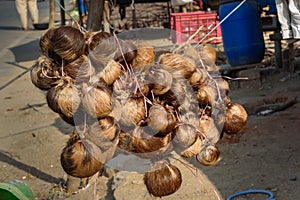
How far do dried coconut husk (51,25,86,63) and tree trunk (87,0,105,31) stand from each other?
280 centimetres

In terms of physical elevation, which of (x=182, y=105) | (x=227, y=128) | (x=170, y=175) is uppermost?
(x=182, y=105)

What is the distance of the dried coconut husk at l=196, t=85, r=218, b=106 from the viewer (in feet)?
6.63

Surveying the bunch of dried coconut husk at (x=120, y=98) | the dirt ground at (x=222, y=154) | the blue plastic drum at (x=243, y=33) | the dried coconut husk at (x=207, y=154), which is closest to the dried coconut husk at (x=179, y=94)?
the bunch of dried coconut husk at (x=120, y=98)

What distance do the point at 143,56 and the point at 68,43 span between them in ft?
0.92

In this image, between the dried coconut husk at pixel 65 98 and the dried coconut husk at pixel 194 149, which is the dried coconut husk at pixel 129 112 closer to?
the dried coconut husk at pixel 65 98

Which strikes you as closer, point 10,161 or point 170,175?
point 170,175

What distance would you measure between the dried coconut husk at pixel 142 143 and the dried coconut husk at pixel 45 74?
327mm

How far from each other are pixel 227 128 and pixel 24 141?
15.1ft

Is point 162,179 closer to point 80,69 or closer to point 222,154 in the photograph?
point 80,69

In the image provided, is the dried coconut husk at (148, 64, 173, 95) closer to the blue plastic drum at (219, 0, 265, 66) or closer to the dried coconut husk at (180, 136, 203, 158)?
the dried coconut husk at (180, 136, 203, 158)

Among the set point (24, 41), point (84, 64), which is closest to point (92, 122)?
point (84, 64)

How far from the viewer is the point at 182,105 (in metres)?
1.96

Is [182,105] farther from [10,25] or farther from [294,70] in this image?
[10,25]

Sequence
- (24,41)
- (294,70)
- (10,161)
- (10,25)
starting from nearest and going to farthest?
(10,161) < (294,70) < (24,41) < (10,25)
